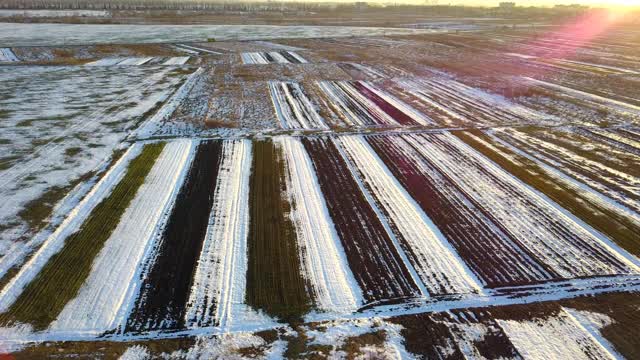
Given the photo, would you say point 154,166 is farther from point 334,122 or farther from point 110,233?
point 334,122

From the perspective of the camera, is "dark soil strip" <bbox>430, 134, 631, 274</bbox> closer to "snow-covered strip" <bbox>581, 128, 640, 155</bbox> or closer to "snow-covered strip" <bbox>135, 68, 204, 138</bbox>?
"snow-covered strip" <bbox>581, 128, 640, 155</bbox>

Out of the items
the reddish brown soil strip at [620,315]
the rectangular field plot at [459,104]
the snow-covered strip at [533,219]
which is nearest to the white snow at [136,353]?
the reddish brown soil strip at [620,315]

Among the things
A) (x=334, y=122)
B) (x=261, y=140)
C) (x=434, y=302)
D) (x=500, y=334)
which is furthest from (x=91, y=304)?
(x=334, y=122)

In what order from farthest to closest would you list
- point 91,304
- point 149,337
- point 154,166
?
point 154,166
point 91,304
point 149,337

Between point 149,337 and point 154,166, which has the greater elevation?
point 154,166

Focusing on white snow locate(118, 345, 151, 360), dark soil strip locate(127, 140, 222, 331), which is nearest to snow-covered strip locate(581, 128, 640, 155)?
dark soil strip locate(127, 140, 222, 331)

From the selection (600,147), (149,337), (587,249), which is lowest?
(149,337)

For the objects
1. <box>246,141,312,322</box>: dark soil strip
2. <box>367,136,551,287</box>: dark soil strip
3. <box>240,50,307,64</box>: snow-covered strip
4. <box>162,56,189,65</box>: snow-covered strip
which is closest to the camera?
<box>246,141,312,322</box>: dark soil strip
